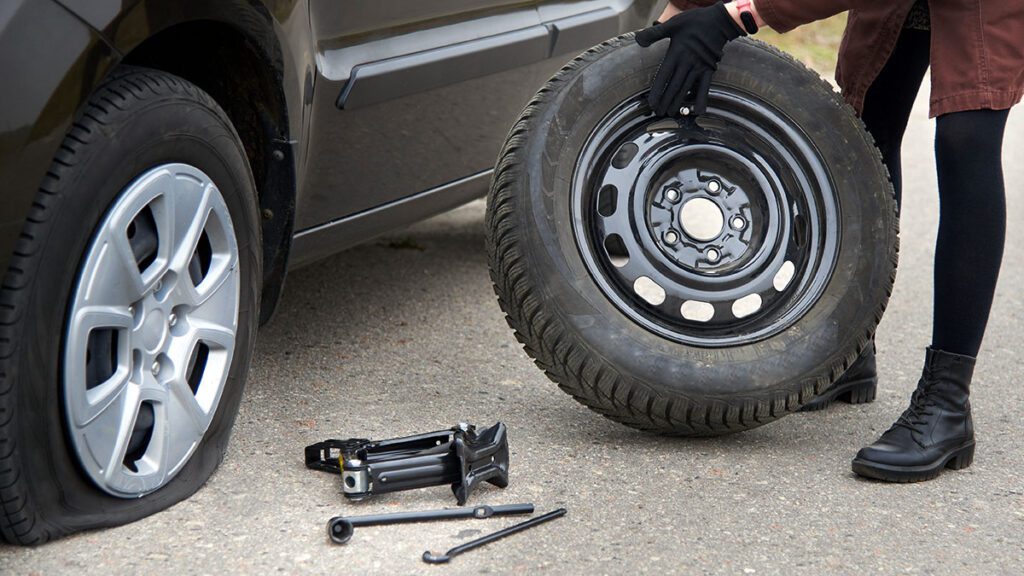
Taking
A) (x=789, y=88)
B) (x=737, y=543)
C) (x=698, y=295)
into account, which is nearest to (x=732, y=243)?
(x=698, y=295)

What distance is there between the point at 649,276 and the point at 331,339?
3.66 feet

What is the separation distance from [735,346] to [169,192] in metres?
1.30

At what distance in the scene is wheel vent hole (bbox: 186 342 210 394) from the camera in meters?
2.35

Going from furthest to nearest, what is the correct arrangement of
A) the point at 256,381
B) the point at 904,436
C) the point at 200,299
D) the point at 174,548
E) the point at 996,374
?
the point at 996,374, the point at 256,381, the point at 904,436, the point at 200,299, the point at 174,548

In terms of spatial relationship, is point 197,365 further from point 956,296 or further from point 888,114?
point 888,114

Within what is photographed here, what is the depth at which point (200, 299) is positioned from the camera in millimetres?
2273

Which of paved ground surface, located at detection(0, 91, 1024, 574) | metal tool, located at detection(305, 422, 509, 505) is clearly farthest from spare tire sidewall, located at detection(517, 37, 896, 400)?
metal tool, located at detection(305, 422, 509, 505)

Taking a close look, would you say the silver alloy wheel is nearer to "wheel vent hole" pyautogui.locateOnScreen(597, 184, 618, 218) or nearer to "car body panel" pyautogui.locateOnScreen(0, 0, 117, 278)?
"car body panel" pyautogui.locateOnScreen(0, 0, 117, 278)

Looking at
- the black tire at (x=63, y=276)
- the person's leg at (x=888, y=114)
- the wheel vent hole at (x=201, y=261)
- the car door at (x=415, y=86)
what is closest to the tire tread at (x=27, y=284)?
the black tire at (x=63, y=276)

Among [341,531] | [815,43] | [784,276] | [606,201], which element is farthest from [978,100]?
[815,43]

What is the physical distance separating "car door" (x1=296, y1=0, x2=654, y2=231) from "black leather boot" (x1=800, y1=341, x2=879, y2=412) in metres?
1.16

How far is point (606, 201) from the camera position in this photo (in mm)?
2822

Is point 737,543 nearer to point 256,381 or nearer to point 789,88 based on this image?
point 789,88

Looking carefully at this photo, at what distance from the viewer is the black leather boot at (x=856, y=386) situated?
308 cm
